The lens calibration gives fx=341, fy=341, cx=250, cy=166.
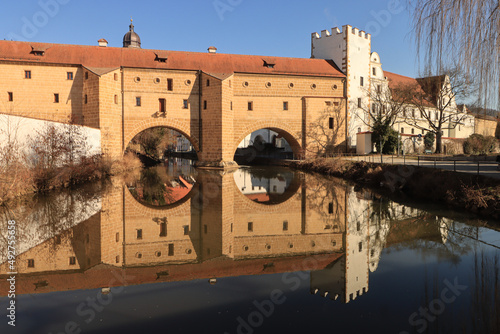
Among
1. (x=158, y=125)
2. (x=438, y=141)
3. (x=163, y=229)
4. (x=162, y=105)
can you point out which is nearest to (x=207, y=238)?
(x=163, y=229)

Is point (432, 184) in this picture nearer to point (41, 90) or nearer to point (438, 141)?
point (438, 141)

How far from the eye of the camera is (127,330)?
4.00 metres

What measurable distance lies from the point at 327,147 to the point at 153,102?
15.0 meters

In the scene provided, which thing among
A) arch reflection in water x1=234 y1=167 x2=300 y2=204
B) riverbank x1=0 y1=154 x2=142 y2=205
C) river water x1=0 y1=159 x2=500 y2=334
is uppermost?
riverbank x1=0 y1=154 x2=142 y2=205

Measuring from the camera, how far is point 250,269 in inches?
243

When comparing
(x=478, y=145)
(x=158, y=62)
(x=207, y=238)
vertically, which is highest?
(x=158, y=62)

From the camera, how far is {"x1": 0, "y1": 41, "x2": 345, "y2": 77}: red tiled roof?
24.5 metres

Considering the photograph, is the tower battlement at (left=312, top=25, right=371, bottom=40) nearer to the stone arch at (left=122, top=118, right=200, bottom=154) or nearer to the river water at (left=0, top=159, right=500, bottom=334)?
the stone arch at (left=122, top=118, right=200, bottom=154)

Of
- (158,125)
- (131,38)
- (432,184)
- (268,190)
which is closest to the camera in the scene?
(432,184)

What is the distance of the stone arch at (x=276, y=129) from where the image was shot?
2756 centimetres

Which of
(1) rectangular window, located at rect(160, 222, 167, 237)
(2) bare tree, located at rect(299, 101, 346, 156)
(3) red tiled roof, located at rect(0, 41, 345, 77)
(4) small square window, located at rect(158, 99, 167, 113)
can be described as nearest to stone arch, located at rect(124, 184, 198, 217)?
(1) rectangular window, located at rect(160, 222, 167, 237)

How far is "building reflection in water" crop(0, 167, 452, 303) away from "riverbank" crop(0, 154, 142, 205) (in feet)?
3.71

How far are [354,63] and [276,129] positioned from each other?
927cm

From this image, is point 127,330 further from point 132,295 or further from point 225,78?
point 225,78
